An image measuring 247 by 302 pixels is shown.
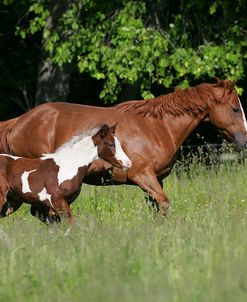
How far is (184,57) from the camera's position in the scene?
15.8m

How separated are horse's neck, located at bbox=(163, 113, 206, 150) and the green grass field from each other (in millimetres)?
1666

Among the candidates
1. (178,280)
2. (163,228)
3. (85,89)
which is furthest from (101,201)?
(85,89)

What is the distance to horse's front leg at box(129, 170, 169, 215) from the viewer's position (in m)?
9.63

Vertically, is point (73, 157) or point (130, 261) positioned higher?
point (130, 261)

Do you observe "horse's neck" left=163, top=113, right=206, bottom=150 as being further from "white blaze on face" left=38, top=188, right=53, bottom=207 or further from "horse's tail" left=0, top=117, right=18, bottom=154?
"horse's tail" left=0, top=117, right=18, bottom=154

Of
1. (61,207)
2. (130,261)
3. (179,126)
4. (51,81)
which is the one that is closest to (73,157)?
(61,207)

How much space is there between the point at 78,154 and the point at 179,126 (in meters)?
1.53

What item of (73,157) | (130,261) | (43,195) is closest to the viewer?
(130,261)

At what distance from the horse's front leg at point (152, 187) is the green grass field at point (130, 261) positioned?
3.23ft

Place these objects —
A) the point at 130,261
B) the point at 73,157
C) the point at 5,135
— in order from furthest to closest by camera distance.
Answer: the point at 5,135 < the point at 73,157 < the point at 130,261

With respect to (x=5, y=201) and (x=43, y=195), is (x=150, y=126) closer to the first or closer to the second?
(x=43, y=195)

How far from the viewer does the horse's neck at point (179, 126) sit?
1012 centimetres

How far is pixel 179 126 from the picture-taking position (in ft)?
33.3

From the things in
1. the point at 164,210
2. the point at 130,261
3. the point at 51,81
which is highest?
the point at 130,261
